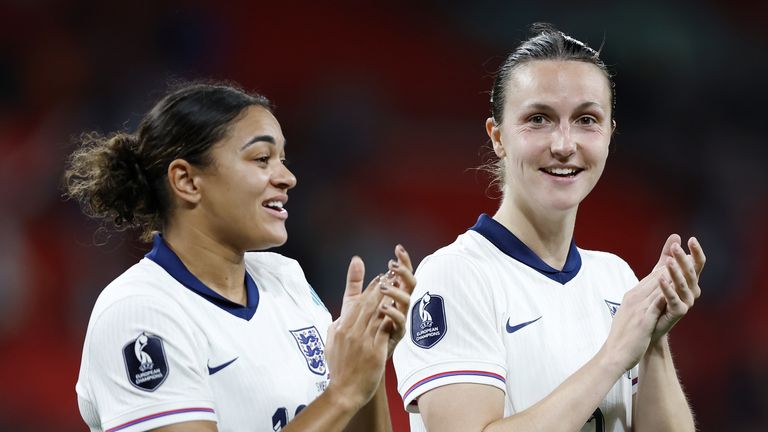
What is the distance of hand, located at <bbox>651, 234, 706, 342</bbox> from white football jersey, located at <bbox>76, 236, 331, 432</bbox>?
0.81m

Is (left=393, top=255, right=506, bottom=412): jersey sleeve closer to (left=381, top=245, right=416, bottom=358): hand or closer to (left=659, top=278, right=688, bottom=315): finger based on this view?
(left=381, top=245, right=416, bottom=358): hand

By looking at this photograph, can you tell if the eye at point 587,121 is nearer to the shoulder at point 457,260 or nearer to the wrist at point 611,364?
the shoulder at point 457,260

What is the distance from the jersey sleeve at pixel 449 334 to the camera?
2.28 m

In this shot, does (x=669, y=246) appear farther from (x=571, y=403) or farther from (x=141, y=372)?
(x=141, y=372)

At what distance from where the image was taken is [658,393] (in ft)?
8.05

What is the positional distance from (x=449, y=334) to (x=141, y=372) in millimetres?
699

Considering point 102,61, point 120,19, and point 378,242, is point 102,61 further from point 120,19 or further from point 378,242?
point 378,242

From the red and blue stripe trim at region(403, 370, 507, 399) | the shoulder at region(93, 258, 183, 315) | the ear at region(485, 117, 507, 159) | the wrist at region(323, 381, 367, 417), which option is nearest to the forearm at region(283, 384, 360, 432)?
the wrist at region(323, 381, 367, 417)

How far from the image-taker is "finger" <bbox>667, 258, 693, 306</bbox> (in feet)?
7.36

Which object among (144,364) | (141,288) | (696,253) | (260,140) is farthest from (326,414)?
(696,253)

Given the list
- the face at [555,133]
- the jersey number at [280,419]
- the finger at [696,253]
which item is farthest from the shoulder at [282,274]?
the finger at [696,253]

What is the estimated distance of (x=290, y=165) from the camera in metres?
6.06

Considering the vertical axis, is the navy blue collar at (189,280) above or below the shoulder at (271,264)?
below

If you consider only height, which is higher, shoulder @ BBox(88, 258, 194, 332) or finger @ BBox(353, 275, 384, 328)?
shoulder @ BBox(88, 258, 194, 332)
